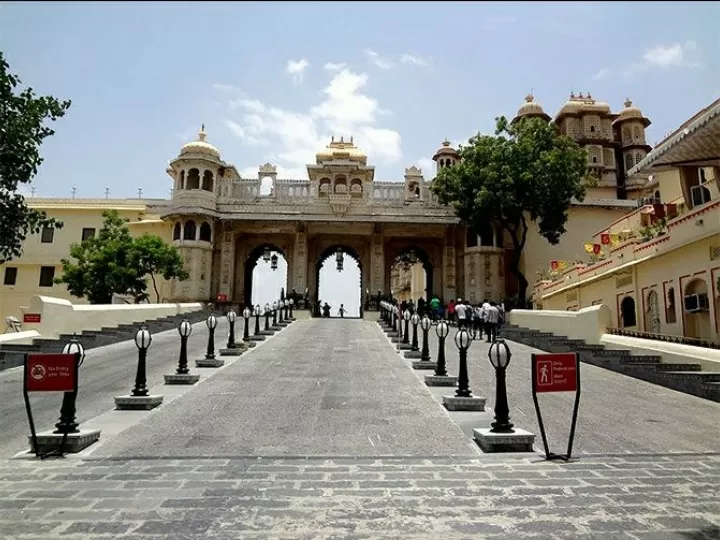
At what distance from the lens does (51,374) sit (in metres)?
5.99

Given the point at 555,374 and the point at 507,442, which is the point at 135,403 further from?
the point at 555,374

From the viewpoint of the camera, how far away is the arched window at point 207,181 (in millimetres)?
35641

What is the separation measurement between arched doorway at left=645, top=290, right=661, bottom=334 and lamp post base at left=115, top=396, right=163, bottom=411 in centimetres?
1645

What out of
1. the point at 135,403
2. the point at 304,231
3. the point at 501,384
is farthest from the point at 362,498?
the point at 304,231

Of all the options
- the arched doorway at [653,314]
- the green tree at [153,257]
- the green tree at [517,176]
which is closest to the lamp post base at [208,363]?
the arched doorway at [653,314]

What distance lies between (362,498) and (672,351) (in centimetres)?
1094

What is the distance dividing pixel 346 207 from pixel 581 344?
21.5 metres

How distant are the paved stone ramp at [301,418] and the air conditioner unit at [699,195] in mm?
13240

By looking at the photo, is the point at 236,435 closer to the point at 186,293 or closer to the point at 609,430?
the point at 609,430

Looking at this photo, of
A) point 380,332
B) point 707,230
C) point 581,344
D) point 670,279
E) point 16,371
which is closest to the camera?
point 16,371

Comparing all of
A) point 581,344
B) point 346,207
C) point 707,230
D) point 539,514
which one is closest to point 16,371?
point 539,514

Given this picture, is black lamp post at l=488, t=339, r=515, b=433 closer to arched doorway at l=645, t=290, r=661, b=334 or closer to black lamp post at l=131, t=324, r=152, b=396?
black lamp post at l=131, t=324, r=152, b=396

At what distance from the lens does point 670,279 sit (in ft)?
56.1

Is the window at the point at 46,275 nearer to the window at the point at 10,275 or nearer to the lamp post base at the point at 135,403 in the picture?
the window at the point at 10,275
